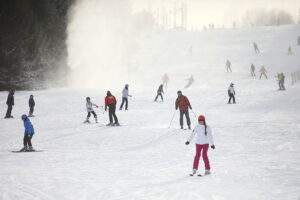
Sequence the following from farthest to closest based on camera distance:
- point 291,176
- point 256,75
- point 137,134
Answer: point 256,75, point 137,134, point 291,176

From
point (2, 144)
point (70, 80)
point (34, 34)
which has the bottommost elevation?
point (2, 144)

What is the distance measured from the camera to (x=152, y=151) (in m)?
11.9

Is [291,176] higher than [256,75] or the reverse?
the reverse

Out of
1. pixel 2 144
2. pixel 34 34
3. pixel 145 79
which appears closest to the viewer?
pixel 2 144

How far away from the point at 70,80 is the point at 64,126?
90.2ft

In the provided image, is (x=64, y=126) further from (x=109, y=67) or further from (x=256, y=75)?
(x=109, y=67)

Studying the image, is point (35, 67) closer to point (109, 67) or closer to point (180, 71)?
point (180, 71)

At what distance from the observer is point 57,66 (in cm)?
4081

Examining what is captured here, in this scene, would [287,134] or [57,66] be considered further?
[57,66]

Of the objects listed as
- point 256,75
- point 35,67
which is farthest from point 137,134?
point 256,75

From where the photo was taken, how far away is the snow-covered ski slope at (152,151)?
7.60 meters

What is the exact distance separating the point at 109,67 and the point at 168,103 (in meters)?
36.8

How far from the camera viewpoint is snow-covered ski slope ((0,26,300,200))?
299 inches

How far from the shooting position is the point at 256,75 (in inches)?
1547
